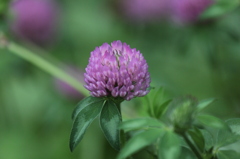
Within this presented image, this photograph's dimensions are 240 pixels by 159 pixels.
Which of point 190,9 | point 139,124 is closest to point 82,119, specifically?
point 139,124

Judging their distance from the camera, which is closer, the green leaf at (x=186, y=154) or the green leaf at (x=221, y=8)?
the green leaf at (x=186, y=154)

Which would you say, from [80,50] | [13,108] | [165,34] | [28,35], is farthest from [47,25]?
[165,34]

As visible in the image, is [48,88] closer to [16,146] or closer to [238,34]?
[16,146]

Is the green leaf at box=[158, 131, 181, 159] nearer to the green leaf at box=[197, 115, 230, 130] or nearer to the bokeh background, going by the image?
the green leaf at box=[197, 115, 230, 130]

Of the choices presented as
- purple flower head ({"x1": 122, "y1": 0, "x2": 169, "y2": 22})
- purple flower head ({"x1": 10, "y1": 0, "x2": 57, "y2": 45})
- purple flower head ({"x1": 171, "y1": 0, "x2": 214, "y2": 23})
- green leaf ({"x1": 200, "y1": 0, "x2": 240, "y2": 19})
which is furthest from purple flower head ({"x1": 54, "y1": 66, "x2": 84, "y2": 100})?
green leaf ({"x1": 200, "y1": 0, "x2": 240, "y2": 19})

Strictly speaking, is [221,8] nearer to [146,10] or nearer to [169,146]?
[169,146]

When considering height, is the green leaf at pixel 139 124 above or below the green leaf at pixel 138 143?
above

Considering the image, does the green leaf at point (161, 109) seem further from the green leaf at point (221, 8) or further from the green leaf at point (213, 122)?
the green leaf at point (221, 8)

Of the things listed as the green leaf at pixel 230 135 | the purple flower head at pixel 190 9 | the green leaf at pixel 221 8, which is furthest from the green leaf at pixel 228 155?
the purple flower head at pixel 190 9
